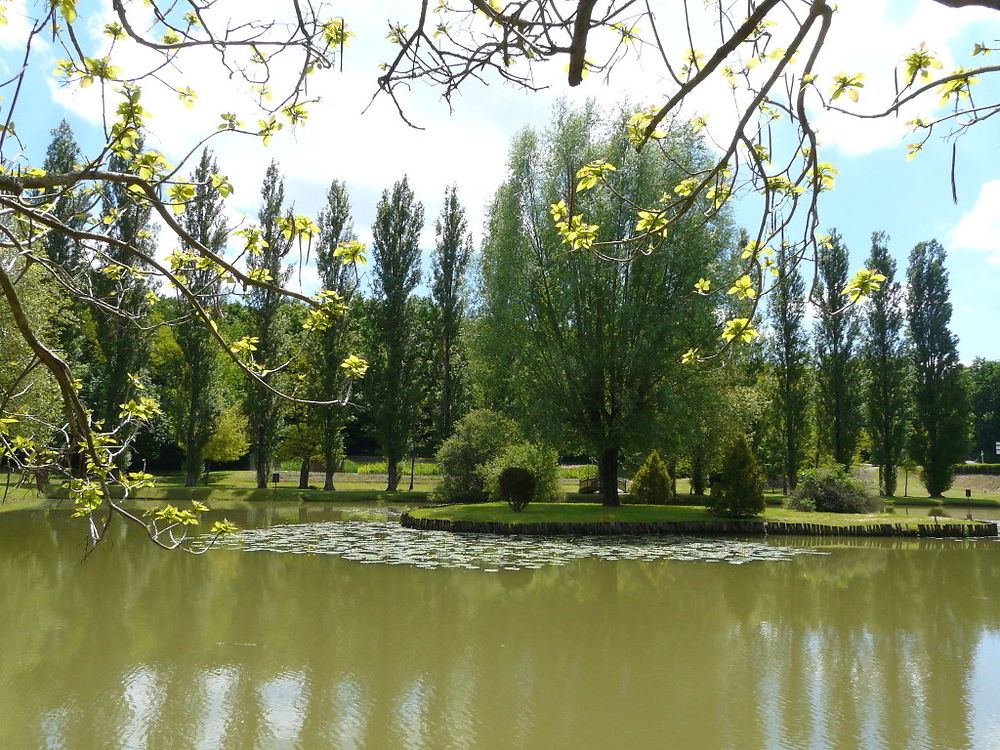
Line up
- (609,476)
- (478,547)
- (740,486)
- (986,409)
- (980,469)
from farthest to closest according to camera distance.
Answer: (986,409), (980,469), (609,476), (740,486), (478,547)

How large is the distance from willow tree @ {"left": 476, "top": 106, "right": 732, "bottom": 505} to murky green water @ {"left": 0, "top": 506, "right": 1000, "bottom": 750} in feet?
22.8

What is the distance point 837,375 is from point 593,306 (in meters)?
16.0

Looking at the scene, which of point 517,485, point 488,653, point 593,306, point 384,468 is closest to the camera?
point 488,653

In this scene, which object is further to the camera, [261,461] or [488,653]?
[261,461]

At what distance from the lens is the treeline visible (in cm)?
1847

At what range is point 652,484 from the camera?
22141 mm

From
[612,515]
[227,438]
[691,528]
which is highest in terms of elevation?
[227,438]

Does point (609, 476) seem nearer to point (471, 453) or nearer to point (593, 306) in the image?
point (593, 306)

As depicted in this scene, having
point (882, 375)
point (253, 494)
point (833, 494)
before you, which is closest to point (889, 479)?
point (882, 375)

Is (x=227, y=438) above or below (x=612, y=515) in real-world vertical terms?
above

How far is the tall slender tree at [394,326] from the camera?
93.1 feet

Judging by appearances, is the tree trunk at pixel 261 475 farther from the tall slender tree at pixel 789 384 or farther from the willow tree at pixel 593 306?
the tall slender tree at pixel 789 384

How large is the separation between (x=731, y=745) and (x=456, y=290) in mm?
28135

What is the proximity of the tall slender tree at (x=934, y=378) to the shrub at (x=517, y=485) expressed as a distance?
2086 cm
